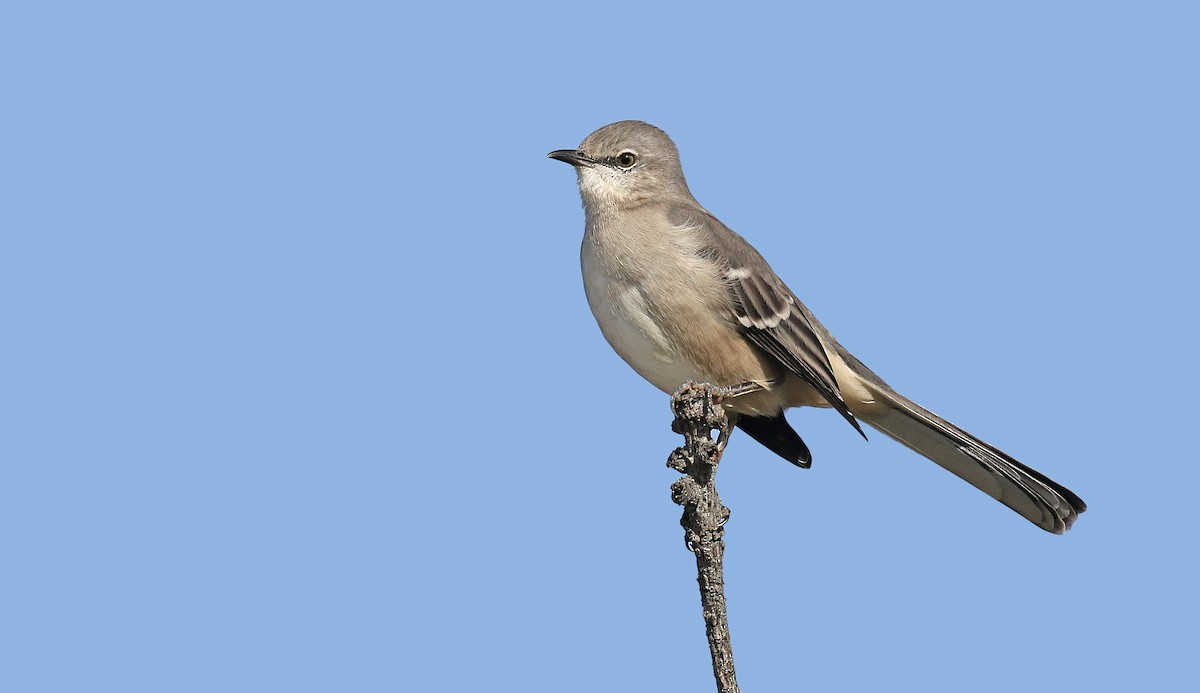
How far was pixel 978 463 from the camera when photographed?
820 cm

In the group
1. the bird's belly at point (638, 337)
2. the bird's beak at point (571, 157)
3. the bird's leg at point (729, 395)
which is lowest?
the bird's leg at point (729, 395)

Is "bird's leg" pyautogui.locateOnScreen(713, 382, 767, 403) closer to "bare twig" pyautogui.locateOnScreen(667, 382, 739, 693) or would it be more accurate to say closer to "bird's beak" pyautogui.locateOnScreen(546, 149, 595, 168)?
"bare twig" pyautogui.locateOnScreen(667, 382, 739, 693)

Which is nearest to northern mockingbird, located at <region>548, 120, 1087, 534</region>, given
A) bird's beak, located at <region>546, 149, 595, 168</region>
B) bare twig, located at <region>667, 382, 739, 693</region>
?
bird's beak, located at <region>546, 149, 595, 168</region>

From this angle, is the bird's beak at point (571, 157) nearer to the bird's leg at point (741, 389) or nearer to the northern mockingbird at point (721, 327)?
the northern mockingbird at point (721, 327)

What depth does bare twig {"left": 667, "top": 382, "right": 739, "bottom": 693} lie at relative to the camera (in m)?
7.01

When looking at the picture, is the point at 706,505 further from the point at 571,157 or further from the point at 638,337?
the point at 571,157

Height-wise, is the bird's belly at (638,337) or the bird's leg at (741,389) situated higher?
the bird's belly at (638,337)

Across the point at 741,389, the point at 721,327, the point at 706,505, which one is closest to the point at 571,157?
the point at 721,327

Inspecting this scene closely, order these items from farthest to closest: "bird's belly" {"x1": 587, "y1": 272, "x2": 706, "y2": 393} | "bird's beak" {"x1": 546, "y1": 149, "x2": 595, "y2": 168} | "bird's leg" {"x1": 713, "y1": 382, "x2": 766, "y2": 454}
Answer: "bird's beak" {"x1": 546, "y1": 149, "x2": 595, "y2": 168}, "bird's belly" {"x1": 587, "y1": 272, "x2": 706, "y2": 393}, "bird's leg" {"x1": 713, "y1": 382, "x2": 766, "y2": 454}

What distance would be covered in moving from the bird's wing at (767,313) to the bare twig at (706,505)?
929 millimetres

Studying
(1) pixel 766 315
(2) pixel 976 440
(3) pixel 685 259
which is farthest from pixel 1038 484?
(3) pixel 685 259

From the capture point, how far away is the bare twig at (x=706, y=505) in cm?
701

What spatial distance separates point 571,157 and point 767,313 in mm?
1934

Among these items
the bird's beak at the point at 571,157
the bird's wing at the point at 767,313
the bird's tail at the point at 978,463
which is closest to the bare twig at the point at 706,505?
the bird's wing at the point at 767,313
